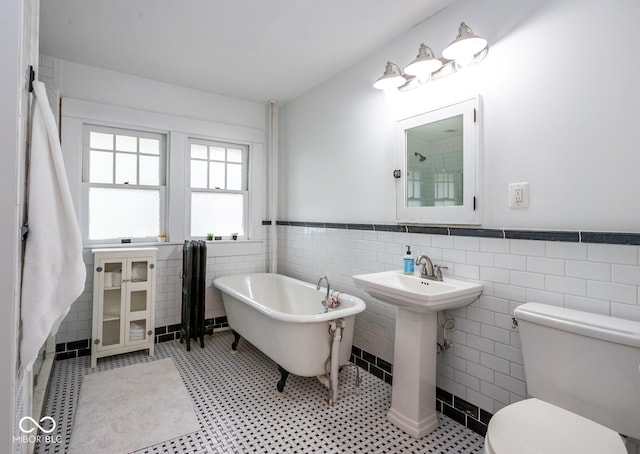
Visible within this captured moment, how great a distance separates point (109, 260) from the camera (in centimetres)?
283

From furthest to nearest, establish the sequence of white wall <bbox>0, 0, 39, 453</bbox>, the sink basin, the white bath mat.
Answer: the white bath mat
the sink basin
white wall <bbox>0, 0, 39, 453</bbox>

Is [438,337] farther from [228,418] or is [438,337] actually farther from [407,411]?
[228,418]

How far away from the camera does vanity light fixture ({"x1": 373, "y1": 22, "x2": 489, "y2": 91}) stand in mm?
1820

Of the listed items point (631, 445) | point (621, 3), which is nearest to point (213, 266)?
point (631, 445)

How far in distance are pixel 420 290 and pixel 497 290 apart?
0.44 m

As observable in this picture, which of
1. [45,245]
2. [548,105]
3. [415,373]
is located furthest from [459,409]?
[45,245]

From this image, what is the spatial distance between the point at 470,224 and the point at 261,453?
1.77 meters

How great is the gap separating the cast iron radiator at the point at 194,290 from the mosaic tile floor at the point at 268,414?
1.04ft

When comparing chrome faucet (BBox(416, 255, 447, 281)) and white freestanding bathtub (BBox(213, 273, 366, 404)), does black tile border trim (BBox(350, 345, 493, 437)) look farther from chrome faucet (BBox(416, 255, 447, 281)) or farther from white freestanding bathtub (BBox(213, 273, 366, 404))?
chrome faucet (BBox(416, 255, 447, 281))

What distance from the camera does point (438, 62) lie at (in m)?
2.05

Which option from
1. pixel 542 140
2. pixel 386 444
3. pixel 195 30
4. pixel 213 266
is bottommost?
pixel 386 444

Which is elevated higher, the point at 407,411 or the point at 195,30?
the point at 195,30

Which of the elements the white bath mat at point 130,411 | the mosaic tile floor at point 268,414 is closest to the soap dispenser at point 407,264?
the mosaic tile floor at point 268,414

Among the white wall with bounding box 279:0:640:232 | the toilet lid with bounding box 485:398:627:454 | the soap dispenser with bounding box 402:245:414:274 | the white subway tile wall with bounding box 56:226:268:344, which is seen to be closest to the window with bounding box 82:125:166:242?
the white subway tile wall with bounding box 56:226:268:344
